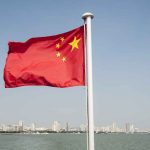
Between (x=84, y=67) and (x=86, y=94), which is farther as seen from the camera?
(x=84, y=67)

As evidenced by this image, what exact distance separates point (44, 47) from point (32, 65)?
1.77 ft

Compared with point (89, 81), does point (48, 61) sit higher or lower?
higher

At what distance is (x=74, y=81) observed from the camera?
800cm

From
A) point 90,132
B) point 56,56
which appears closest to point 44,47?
point 56,56

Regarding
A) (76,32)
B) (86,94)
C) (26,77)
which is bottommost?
(86,94)

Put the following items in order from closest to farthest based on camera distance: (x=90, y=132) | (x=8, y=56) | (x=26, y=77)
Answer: (x=90, y=132) → (x=26, y=77) → (x=8, y=56)

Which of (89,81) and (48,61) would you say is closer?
(89,81)

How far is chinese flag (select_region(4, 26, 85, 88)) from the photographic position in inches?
316

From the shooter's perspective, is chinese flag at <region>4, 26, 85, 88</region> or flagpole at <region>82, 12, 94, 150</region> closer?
flagpole at <region>82, 12, 94, 150</region>

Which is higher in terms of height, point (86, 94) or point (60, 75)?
point (60, 75)

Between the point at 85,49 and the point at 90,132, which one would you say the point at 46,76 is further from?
the point at 90,132

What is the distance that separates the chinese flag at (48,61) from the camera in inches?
316

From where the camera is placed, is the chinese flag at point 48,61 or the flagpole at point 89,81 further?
the chinese flag at point 48,61

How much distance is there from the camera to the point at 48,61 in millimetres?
8398
